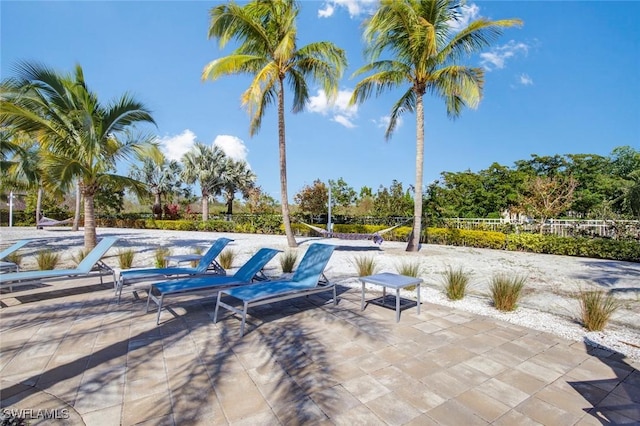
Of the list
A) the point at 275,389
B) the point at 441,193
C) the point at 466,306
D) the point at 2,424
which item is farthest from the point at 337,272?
the point at 441,193

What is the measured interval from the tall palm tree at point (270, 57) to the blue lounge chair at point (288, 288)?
26.2 feet

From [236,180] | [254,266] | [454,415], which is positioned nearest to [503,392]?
[454,415]

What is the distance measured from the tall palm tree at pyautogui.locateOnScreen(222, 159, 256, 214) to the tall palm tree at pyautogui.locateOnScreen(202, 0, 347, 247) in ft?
58.1

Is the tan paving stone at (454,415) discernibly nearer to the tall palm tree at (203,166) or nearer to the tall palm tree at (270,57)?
the tall palm tree at (270,57)

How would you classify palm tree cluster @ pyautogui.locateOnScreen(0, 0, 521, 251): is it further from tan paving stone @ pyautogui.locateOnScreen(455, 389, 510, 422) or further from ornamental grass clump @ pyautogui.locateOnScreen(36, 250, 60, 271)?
tan paving stone @ pyautogui.locateOnScreen(455, 389, 510, 422)

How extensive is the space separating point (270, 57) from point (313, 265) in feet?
34.3

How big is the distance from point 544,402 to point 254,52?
527 inches

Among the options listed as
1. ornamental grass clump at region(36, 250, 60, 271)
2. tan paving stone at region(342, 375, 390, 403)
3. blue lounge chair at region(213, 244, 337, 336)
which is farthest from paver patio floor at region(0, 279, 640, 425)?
ornamental grass clump at region(36, 250, 60, 271)

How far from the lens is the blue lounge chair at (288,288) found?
3.80m

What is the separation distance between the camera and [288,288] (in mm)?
4238

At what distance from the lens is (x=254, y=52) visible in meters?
12.5

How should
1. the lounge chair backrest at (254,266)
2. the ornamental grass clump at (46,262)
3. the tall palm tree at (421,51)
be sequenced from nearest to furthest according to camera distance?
the lounge chair backrest at (254,266)
the ornamental grass clump at (46,262)
the tall palm tree at (421,51)

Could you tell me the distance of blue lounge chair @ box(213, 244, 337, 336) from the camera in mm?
3798

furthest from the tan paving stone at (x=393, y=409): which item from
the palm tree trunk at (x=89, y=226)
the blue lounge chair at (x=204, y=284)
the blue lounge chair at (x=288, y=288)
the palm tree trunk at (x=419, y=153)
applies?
the palm tree trunk at (x=89, y=226)
